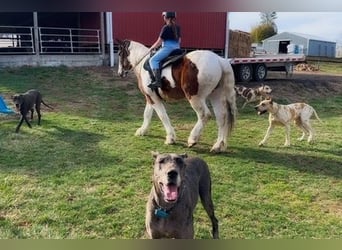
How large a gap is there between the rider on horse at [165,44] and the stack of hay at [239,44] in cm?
25

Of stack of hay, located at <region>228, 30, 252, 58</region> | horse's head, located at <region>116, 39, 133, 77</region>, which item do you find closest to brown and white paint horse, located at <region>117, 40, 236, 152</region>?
horse's head, located at <region>116, 39, 133, 77</region>

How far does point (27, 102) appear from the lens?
187 cm

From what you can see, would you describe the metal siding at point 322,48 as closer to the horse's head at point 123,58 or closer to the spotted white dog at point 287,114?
the spotted white dog at point 287,114

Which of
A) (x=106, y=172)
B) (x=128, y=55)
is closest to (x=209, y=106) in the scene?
(x=128, y=55)

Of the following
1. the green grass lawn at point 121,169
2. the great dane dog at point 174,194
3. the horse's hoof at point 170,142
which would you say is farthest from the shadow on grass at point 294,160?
the great dane dog at point 174,194

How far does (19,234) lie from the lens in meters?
1.22

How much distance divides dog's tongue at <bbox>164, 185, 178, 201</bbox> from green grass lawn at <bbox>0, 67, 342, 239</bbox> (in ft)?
1.19

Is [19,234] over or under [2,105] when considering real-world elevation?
under

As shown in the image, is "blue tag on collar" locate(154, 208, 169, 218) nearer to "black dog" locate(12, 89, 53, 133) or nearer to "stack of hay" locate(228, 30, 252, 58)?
"stack of hay" locate(228, 30, 252, 58)

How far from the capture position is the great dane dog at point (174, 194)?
3.18 feet

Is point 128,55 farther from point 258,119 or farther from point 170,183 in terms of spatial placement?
point 170,183

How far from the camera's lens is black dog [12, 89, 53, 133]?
1.85m

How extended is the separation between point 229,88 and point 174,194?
47.9 inches

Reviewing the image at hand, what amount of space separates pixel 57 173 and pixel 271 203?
2.95 ft
